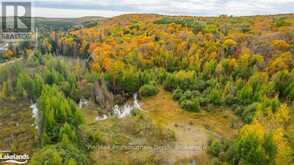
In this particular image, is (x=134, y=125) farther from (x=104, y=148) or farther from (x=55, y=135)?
(x=55, y=135)

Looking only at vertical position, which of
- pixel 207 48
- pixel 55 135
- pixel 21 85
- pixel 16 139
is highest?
pixel 207 48

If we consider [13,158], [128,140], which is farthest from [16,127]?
[128,140]

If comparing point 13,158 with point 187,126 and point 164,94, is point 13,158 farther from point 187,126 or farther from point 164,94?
point 164,94

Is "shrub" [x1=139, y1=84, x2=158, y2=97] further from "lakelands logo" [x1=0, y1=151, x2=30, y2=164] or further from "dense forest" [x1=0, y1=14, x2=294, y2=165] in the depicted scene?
"lakelands logo" [x1=0, y1=151, x2=30, y2=164]

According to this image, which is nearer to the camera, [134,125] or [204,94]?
[134,125]

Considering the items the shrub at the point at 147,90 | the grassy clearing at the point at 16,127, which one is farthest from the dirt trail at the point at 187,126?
the grassy clearing at the point at 16,127

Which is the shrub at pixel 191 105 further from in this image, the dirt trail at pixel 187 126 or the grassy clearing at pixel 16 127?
the grassy clearing at pixel 16 127

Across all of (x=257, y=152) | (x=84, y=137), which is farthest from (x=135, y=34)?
(x=257, y=152)
